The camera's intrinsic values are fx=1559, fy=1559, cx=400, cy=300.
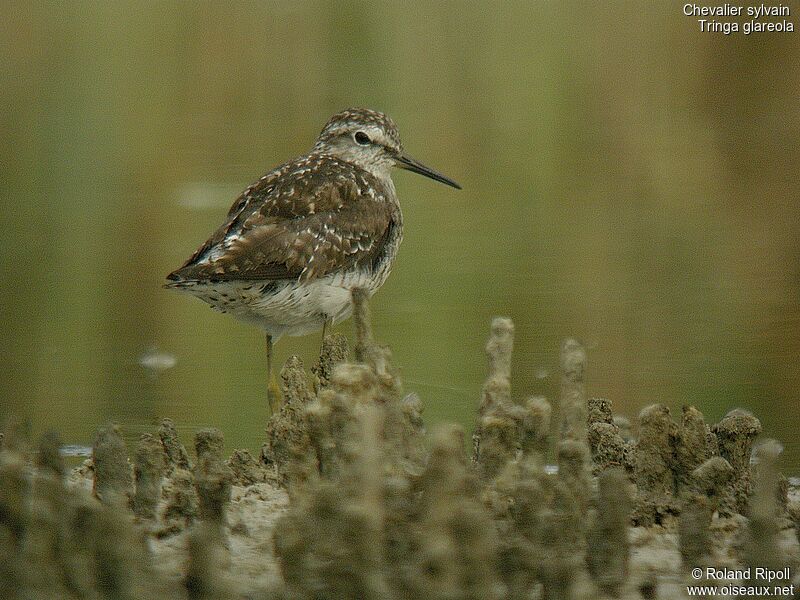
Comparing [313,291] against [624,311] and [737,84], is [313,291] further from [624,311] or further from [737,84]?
[737,84]

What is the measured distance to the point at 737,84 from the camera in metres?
17.9

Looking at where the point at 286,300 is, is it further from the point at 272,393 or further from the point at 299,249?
the point at 272,393

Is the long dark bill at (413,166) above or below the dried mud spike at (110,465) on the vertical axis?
above

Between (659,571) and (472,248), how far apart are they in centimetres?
656

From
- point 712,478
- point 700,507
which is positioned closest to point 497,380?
point 712,478

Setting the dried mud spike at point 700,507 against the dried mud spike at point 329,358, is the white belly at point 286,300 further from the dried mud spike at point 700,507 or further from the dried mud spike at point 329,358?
the dried mud spike at point 700,507

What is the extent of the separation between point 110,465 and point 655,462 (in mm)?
1890

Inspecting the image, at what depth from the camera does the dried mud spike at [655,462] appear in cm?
539

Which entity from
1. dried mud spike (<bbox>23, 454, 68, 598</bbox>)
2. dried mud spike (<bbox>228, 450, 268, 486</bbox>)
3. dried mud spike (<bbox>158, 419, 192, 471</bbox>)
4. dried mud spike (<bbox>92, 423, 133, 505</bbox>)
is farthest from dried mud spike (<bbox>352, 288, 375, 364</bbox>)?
dried mud spike (<bbox>23, 454, 68, 598</bbox>)

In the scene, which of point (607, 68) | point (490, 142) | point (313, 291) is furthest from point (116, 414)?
point (607, 68)

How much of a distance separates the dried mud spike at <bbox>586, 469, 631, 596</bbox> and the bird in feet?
10.6

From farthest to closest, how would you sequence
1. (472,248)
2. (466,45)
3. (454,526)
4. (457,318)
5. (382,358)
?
(466,45) → (472,248) → (457,318) → (382,358) → (454,526)

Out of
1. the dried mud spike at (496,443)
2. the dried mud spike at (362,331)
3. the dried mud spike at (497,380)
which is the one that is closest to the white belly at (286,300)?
the dried mud spike at (362,331)

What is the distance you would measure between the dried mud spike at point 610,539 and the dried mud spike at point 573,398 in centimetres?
92
